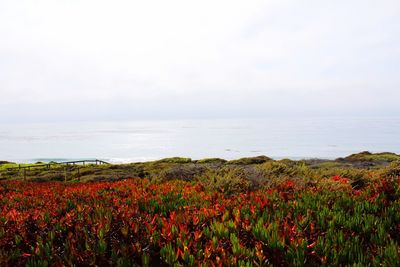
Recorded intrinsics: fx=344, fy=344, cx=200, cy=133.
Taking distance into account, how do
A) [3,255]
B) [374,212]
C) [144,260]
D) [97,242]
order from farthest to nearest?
[374,212] → [97,242] → [3,255] → [144,260]

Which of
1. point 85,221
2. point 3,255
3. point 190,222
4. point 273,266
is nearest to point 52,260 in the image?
point 3,255

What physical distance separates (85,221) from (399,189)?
222 inches

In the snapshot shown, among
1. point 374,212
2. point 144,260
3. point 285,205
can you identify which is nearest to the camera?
point 144,260

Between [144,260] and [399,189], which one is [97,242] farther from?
[399,189]

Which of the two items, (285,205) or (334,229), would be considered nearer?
(334,229)

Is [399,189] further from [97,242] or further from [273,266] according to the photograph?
[97,242]

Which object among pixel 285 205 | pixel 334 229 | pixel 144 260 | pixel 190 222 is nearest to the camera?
pixel 144 260

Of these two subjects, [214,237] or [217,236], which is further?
[217,236]

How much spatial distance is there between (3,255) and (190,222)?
2.32 meters

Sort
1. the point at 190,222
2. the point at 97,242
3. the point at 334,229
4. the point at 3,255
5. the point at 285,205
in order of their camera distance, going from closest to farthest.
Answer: the point at 3,255
the point at 97,242
the point at 334,229
the point at 190,222
the point at 285,205

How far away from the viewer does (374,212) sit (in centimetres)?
546

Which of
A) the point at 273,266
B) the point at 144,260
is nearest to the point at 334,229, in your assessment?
the point at 273,266

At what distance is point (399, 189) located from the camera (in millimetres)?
6492

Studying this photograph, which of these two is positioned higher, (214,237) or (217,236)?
(214,237)
